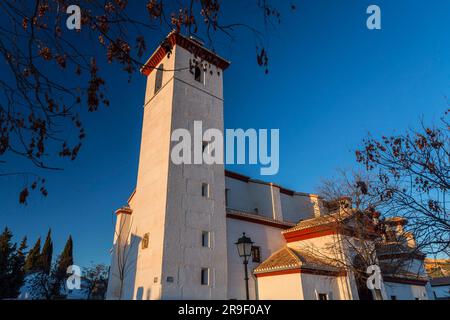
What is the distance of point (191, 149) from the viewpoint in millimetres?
17422

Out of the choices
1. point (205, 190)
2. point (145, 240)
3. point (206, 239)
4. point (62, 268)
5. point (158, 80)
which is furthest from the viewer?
point (62, 268)

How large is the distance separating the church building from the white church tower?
53 mm

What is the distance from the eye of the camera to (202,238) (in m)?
15.6

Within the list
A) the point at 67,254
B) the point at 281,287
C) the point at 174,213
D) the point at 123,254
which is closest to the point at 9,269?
the point at 67,254

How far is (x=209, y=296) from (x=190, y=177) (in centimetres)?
632

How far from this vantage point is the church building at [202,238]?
46.8ft

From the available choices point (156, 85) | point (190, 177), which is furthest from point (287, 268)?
point (156, 85)

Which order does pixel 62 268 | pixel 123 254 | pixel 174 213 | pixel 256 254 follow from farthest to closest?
pixel 62 268 → pixel 256 254 → pixel 123 254 → pixel 174 213

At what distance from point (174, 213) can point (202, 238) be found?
2.16 metres

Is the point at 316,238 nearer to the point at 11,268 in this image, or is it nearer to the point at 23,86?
the point at 23,86

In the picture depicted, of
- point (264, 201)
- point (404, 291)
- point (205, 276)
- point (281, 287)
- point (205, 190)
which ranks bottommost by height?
point (404, 291)

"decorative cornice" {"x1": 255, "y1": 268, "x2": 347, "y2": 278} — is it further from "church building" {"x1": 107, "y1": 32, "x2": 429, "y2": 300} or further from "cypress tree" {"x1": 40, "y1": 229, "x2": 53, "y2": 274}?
"cypress tree" {"x1": 40, "y1": 229, "x2": 53, "y2": 274}

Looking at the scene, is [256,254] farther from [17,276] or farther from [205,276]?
[17,276]
